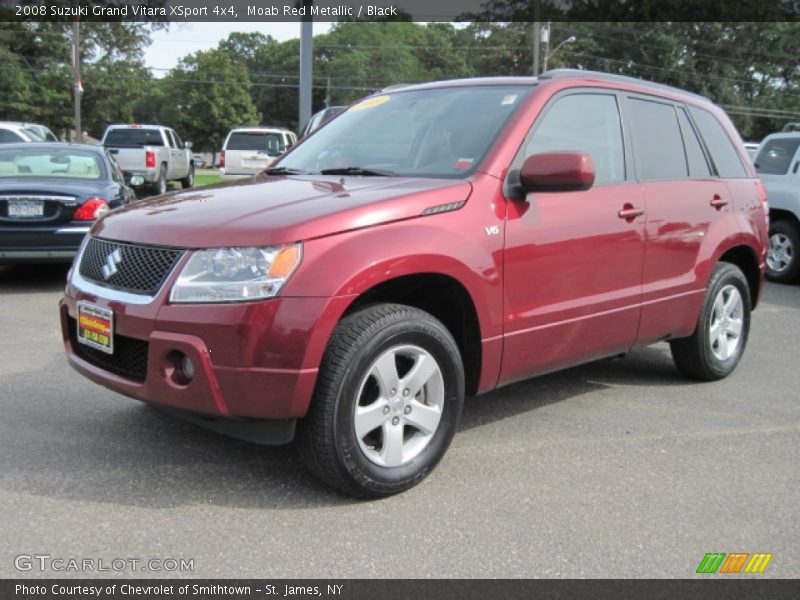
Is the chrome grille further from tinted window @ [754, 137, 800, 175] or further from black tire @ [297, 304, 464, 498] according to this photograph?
tinted window @ [754, 137, 800, 175]

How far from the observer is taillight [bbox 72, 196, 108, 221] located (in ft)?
26.3

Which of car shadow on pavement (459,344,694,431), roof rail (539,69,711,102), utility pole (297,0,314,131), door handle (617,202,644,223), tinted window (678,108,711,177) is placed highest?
utility pole (297,0,314,131)

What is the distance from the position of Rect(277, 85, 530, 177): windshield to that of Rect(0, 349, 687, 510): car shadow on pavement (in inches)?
57.1

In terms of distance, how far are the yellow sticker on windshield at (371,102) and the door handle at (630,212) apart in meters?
1.50

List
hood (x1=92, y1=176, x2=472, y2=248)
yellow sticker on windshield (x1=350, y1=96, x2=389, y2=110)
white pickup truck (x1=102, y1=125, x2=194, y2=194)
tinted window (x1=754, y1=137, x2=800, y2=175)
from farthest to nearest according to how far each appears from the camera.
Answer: white pickup truck (x1=102, y1=125, x2=194, y2=194) → tinted window (x1=754, y1=137, x2=800, y2=175) → yellow sticker on windshield (x1=350, y1=96, x2=389, y2=110) → hood (x1=92, y1=176, x2=472, y2=248)

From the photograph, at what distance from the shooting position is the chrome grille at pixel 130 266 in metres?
3.29

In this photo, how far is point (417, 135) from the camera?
424 cm

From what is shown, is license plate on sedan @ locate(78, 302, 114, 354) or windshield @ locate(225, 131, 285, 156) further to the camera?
windshield @ locate(225, 131, 285, 156)

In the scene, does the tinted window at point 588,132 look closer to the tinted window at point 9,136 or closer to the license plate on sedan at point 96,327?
the license plate on sedan at point 96,327

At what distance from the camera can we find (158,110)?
302ft

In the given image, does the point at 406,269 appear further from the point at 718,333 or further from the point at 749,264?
the point at 749,264

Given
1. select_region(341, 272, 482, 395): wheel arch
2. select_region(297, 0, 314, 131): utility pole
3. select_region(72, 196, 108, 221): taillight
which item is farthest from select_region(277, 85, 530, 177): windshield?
select_region(297, 0, 314, 131): utility pole

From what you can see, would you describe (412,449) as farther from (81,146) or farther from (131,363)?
(81,146)

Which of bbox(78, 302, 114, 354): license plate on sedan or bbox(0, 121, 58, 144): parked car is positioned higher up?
bbox(0, 121, 58, 144): parked car
